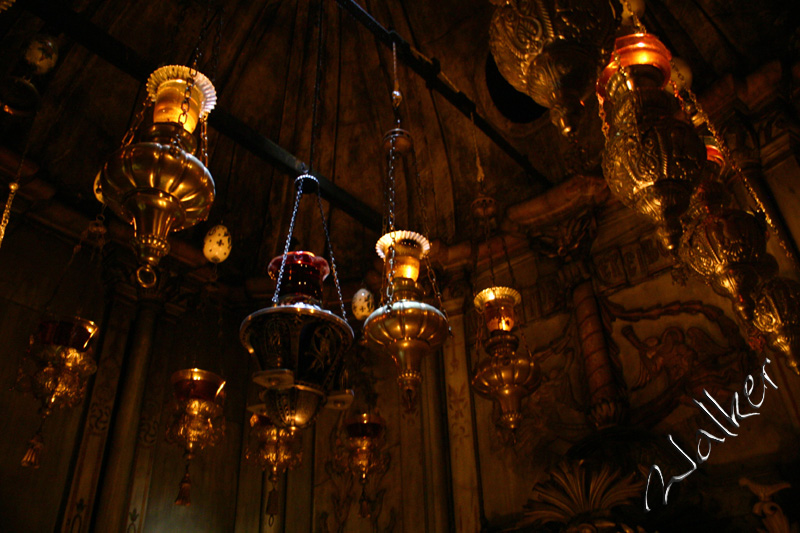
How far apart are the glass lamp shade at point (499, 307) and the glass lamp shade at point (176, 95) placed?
2.06m

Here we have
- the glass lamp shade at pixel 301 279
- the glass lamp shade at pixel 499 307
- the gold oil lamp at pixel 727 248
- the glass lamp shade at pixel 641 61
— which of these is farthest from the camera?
the glass lamp shade at pixel 499 307

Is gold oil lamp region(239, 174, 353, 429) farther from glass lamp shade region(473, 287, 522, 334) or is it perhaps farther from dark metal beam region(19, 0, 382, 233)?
dark metal beam region(19, 0, 382, 233)

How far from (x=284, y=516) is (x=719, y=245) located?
483 cm

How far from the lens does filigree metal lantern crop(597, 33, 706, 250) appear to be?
2557 millimetres

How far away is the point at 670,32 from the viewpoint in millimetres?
5320

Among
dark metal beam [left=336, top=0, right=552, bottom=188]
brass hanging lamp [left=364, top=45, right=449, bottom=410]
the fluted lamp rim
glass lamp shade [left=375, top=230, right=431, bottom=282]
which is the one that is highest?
dark metal beam [left=336, top=0, right=552, bottom=188]

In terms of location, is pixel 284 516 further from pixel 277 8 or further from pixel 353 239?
pixel 277 8

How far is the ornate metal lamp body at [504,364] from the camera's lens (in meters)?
3.80

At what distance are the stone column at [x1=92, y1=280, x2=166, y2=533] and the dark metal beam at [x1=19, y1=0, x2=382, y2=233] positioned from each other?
74.3 inches

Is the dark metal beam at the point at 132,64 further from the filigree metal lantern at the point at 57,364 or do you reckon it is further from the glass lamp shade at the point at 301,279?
the filigree metal lantern at the point at 57,364

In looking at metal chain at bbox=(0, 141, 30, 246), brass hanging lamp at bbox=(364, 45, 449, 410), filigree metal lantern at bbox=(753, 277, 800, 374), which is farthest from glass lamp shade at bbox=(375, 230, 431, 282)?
metal chain at bbox=(0, 141, 30, 246)

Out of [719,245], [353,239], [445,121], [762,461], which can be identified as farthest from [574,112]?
[353,239]

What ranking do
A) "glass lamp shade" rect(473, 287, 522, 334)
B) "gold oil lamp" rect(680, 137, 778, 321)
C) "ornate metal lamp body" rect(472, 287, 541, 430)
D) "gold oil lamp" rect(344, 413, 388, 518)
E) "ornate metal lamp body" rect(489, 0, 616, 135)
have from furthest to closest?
"gold oil lamp" rect(344, 413, 388, 518) < "glass lamp shade" rect(473, 287, 522, 334) < "ornate metal lamp body" rect(472, 287, 541, 430) < "gold oil lamp" rect(680, 137, 778, 321) < "ornate metal lamp body" rect(489, 0, 616, 135)

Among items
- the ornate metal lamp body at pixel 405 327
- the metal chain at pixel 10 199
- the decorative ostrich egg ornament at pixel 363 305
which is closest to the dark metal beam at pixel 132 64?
the metal chain at pixel 10 199
